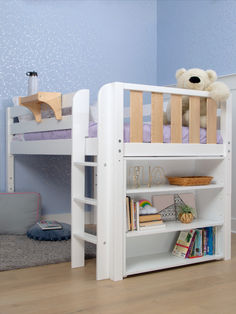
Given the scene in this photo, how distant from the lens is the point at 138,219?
2.01 meters

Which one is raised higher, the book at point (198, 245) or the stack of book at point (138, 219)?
the stack of book at point (138, 219)

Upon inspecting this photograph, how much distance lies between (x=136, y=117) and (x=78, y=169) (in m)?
0.40

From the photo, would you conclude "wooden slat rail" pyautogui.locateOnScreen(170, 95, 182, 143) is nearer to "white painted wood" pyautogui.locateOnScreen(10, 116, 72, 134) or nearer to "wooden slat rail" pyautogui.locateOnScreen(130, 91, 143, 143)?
"wooden slat rail" pyautogui.locateOnScreen(130, 91, 143, 143)

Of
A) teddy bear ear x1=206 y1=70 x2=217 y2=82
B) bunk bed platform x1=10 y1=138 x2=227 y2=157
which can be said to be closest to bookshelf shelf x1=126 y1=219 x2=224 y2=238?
bunk bed platform x1=10 y1=138 x2=227 y2=157

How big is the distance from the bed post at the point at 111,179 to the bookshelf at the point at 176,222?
0.09 m

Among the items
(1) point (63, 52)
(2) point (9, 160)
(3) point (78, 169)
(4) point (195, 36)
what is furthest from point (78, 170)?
(4) point (195, 36)

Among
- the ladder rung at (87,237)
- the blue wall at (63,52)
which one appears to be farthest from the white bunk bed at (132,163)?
the blue wall at (63,52)

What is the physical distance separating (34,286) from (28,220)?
3.84 feet

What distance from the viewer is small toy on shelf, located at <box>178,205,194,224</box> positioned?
7.22ft

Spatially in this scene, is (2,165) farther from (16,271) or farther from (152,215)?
(152,215)

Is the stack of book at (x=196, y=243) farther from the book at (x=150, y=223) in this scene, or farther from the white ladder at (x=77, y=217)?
the white ladder at (x=77, y=217)

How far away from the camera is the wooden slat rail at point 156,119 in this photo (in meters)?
2.02

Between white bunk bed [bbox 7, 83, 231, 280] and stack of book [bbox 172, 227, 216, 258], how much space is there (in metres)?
Result: 0.04

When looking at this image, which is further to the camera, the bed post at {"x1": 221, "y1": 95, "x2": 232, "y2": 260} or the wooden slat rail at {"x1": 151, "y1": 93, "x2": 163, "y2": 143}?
the bed post at {"x1": 221, "y1": 95, "x2": 232, "y2": 260}
